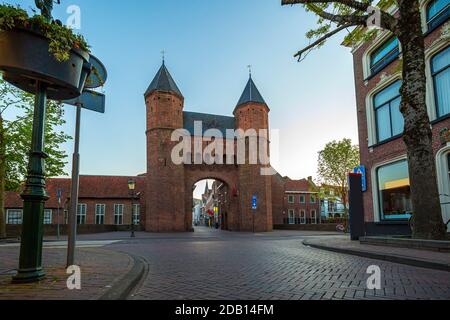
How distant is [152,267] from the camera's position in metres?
7.25

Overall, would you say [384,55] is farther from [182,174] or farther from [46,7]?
[182,174]

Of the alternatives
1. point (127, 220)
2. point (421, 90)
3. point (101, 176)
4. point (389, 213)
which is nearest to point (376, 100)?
point (389, 213)

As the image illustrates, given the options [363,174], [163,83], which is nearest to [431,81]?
[363,174]

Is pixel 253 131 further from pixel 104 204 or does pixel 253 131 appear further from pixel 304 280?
pixel 304 280

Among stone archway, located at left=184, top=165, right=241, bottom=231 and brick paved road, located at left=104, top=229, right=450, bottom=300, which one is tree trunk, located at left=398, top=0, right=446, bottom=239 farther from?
stone archway, located at left=184, top=165, right=241, bottom=231

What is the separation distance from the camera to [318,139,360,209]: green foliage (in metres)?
38.7

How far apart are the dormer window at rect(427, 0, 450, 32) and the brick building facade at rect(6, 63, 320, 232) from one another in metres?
23.9

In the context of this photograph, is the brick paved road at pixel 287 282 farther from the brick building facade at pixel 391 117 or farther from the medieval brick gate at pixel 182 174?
the medieval brick gate at pixel 182 174

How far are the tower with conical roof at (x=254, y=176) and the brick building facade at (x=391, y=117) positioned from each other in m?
18.0

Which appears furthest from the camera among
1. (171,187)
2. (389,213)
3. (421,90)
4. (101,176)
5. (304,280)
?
(101,176)

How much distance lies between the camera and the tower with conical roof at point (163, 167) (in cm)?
3309

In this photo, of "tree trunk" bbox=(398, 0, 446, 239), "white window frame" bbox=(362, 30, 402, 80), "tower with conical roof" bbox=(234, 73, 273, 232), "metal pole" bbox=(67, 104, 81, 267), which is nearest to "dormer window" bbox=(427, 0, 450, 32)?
"white window frame" bbox=(362, 30, 402, 80)

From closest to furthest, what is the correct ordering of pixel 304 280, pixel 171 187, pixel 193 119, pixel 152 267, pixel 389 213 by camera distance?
pixel 304 280
pixel 152 267
pixel 389 213
pixel 171 187
pixel 193 119

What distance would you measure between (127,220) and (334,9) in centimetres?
4013
